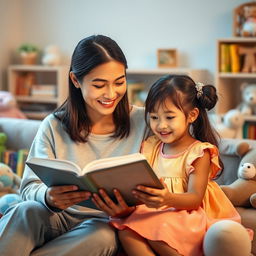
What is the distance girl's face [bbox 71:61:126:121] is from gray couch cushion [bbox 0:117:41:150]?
3.73 ft

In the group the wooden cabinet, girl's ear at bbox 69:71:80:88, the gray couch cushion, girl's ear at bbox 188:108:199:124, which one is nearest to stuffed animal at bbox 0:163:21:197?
the gray couch cushion

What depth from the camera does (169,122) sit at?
1681mm

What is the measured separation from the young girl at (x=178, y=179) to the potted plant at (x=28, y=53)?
267 cm

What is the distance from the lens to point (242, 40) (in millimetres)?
3467

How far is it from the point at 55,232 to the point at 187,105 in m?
0.58

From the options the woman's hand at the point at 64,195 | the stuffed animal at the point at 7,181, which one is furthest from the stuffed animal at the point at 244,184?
the stuffed animal at the point at 7,181

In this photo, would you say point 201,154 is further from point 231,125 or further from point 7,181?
point 231,125

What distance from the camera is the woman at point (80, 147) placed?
1596 mm

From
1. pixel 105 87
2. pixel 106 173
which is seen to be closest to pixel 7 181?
pixel 105 87

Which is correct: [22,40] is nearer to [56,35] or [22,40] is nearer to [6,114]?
[56,35]

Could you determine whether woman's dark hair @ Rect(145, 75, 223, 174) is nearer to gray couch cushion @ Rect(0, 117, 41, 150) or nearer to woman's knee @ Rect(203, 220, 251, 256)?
woman's knee @ Rect(203, 220, 251, 256)

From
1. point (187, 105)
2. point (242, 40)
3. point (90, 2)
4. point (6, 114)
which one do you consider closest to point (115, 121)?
point (187, 105)

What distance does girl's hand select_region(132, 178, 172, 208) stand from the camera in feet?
4.88

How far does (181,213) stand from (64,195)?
13.7 inches
